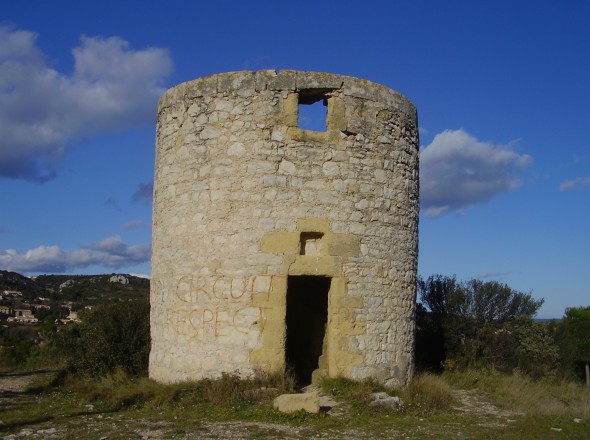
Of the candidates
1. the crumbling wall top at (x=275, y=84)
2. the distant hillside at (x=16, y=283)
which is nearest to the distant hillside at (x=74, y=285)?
the distant hillside at (x=16, y=283)

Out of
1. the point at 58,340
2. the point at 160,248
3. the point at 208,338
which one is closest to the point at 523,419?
the point at 208,338

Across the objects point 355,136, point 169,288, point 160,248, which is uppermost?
point 355,136

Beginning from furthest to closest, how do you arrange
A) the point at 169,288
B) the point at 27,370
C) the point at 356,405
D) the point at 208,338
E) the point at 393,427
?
the point at 27,370 → the point at 169,288 → the point at 208,338 → the point at 356,405 → the point at 393,427

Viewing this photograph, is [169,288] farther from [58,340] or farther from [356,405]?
[58,340]

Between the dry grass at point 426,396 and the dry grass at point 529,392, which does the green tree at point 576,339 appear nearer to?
the dry grass at point 529,392

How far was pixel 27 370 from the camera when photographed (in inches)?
508

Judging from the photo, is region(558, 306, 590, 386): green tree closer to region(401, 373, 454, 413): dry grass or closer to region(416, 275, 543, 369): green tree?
region(416, 275, 543, 369): green tree

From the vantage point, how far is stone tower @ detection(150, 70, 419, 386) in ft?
27.0

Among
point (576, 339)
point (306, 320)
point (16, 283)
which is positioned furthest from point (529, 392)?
point (16, 283)

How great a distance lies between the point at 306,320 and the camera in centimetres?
1051

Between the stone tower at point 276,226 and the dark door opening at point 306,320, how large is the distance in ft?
3.61

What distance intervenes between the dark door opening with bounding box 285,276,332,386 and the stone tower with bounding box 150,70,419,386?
1.10 metres

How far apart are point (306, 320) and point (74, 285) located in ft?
105

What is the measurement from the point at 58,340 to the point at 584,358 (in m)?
13.3
